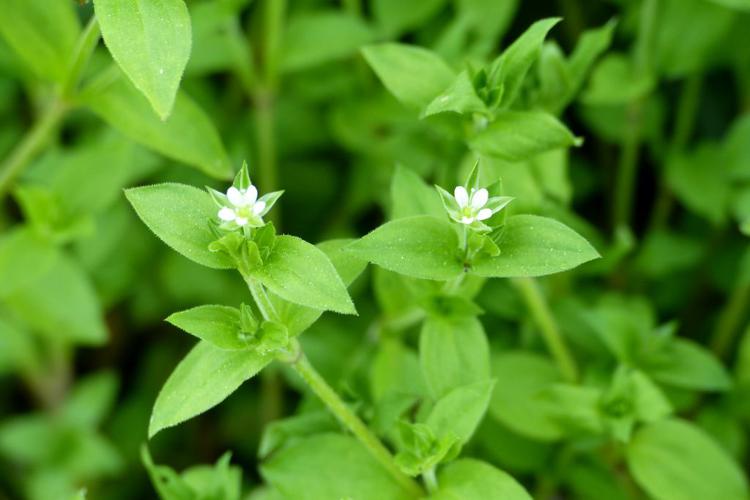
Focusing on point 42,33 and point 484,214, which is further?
point 42,33

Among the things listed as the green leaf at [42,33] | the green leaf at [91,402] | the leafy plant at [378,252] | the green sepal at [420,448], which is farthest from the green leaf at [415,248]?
the green leaf at [91,402]

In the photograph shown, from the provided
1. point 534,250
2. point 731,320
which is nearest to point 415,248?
point 534,250

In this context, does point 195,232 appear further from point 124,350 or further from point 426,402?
point 124,350

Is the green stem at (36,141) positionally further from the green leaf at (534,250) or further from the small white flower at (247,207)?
the green leaf at (534,250)

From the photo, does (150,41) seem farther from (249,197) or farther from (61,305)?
(61,305)

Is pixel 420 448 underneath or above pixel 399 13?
underneath

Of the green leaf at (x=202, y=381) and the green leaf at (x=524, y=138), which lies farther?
the green leaf at (x=524, y=138)

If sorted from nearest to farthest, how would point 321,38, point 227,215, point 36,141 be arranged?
point 227,215, point 36,141, point 321,38

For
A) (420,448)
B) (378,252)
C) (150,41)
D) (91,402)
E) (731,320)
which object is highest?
(150,41)
